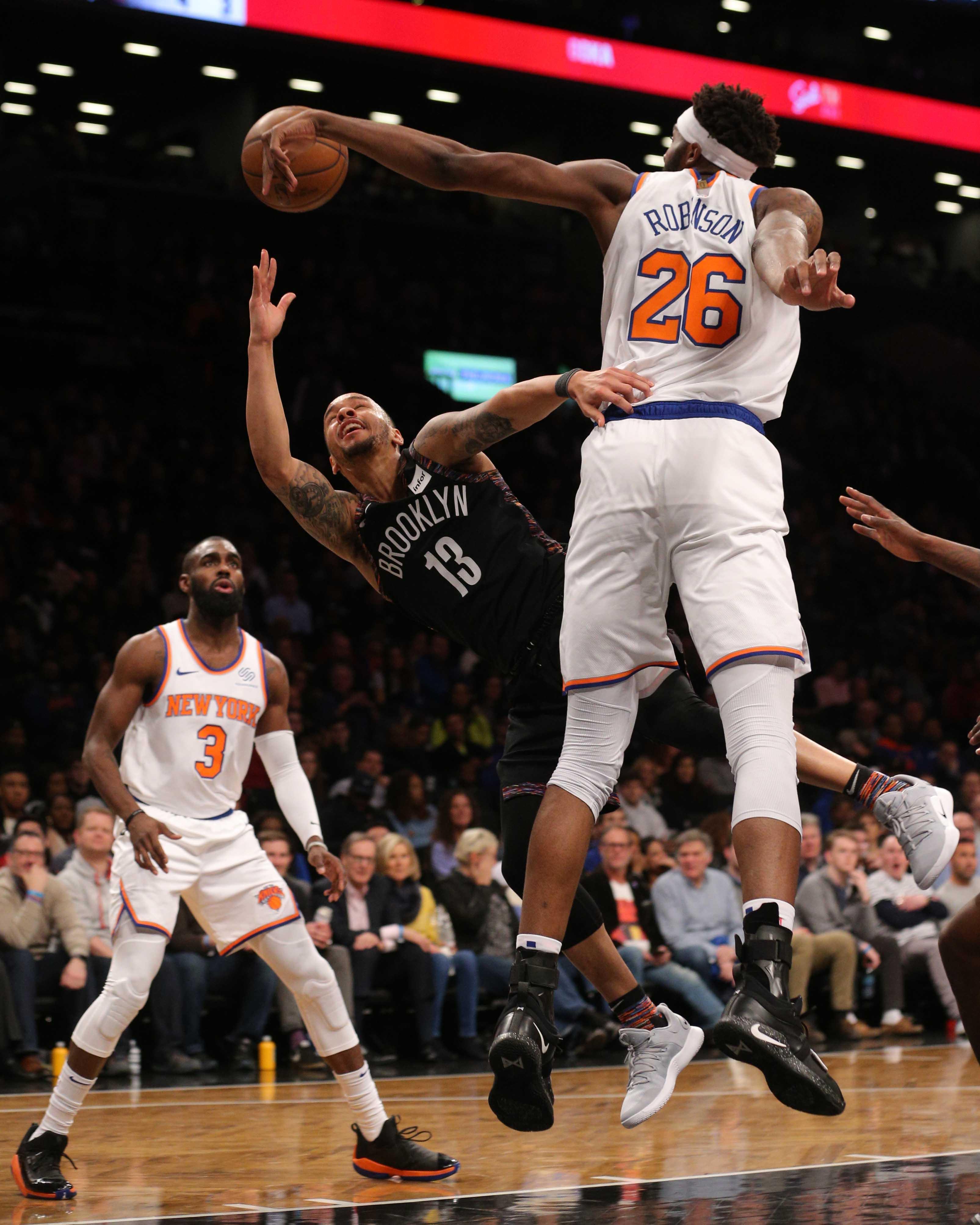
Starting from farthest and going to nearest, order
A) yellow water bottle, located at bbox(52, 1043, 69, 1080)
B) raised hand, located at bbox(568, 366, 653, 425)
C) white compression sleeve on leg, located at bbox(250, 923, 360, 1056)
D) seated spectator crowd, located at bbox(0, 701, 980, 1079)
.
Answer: seated spectator crowd, located at bbox(0, 701, 980, 1079), yellow water bottle, located at bbox(52, 1043, 69, 1080), white compression sleeve on leg, located at bbox(250, 923, 360, 1056), raised hand, located at bbox(568, 366, 653, 425)

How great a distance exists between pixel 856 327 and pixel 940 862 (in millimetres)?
22124

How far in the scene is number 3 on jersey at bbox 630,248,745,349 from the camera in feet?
12.1

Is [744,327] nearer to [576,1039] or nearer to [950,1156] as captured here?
[950,1156]

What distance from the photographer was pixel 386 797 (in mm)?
11086

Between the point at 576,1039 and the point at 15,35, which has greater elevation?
the point at 15,35

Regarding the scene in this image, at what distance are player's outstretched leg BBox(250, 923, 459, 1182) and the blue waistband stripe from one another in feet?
10.2

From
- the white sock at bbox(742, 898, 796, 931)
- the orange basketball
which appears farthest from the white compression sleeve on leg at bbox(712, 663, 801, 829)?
the orange basketball

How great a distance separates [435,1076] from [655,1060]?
16.2ft

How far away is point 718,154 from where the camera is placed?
3.85m

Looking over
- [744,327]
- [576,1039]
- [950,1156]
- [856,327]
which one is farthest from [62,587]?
[856,327]

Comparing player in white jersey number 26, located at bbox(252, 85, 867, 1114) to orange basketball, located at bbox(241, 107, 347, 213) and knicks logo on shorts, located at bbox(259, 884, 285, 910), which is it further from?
knicks logo on shorts, located at bbox(259, 884, 285, 910)

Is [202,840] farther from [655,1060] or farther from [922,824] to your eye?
[922,824]

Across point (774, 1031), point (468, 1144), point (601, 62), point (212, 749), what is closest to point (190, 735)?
point (212, 749)

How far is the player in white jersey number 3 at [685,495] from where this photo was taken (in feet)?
11.5
